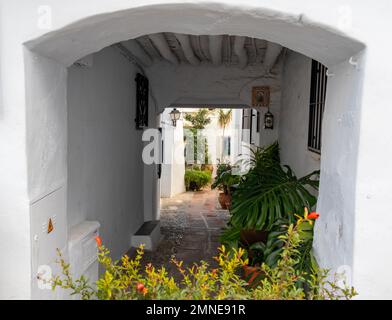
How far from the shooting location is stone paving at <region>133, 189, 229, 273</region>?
526cm

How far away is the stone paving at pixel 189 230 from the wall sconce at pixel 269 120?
204 centimetres

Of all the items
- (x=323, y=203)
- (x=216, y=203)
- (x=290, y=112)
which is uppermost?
(x=290, y=112)

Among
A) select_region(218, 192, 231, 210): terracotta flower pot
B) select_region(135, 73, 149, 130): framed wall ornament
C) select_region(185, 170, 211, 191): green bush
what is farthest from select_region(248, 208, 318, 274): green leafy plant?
select_region(185, 170, 211, 191): green bush

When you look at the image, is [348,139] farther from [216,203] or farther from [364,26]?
[216,203]

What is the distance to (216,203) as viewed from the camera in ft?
33.8

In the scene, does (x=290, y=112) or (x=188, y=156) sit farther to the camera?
(x=188, y=156)

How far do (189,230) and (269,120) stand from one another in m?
2.49

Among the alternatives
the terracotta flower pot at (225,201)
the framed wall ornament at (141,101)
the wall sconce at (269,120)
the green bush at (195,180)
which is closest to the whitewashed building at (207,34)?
the framed wall ornament at (141,101)

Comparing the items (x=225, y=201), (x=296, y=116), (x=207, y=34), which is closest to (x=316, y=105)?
(x=296, y=116)

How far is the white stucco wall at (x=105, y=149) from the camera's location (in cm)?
325

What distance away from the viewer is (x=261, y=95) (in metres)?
6.04

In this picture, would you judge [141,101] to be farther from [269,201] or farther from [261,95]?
[269,201]
